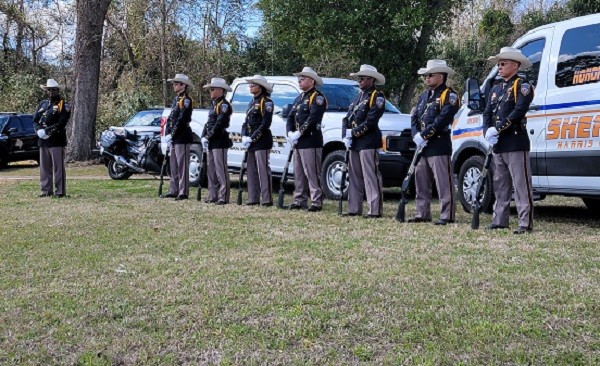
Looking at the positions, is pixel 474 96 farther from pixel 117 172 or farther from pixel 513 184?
pixel 117 172

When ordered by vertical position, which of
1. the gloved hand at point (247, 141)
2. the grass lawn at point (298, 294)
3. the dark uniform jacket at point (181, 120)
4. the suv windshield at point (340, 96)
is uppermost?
the suv windshield at point (340, 96)

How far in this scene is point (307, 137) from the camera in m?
10.5

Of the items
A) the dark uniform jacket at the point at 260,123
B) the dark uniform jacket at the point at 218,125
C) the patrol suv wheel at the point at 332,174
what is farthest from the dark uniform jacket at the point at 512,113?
the dark uniform jacket at the point at 218,125

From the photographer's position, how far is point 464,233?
790cm

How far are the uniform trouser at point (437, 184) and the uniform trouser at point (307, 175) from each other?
1.66 metres

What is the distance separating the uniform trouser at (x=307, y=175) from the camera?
34.1 ft

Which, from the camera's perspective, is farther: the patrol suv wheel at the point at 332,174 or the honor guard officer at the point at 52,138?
the honor guard officer at the point at 52,138

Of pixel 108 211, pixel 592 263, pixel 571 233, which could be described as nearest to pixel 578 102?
pixel 571 233

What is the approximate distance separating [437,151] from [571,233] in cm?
186

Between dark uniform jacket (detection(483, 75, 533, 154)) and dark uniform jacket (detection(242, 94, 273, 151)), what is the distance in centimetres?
381

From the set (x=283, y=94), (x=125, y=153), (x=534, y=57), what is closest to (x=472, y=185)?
(x=534, y=57)

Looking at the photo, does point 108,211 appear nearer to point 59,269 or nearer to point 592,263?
point 59,269

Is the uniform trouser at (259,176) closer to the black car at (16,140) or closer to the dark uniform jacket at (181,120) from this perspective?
the dark uniform jacket at (181,120)

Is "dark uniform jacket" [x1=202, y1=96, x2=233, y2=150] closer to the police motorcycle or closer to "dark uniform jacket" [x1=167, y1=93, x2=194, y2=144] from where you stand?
"dark uniform jacket" [x1=167, y1=93, x2=194, y2=144]
